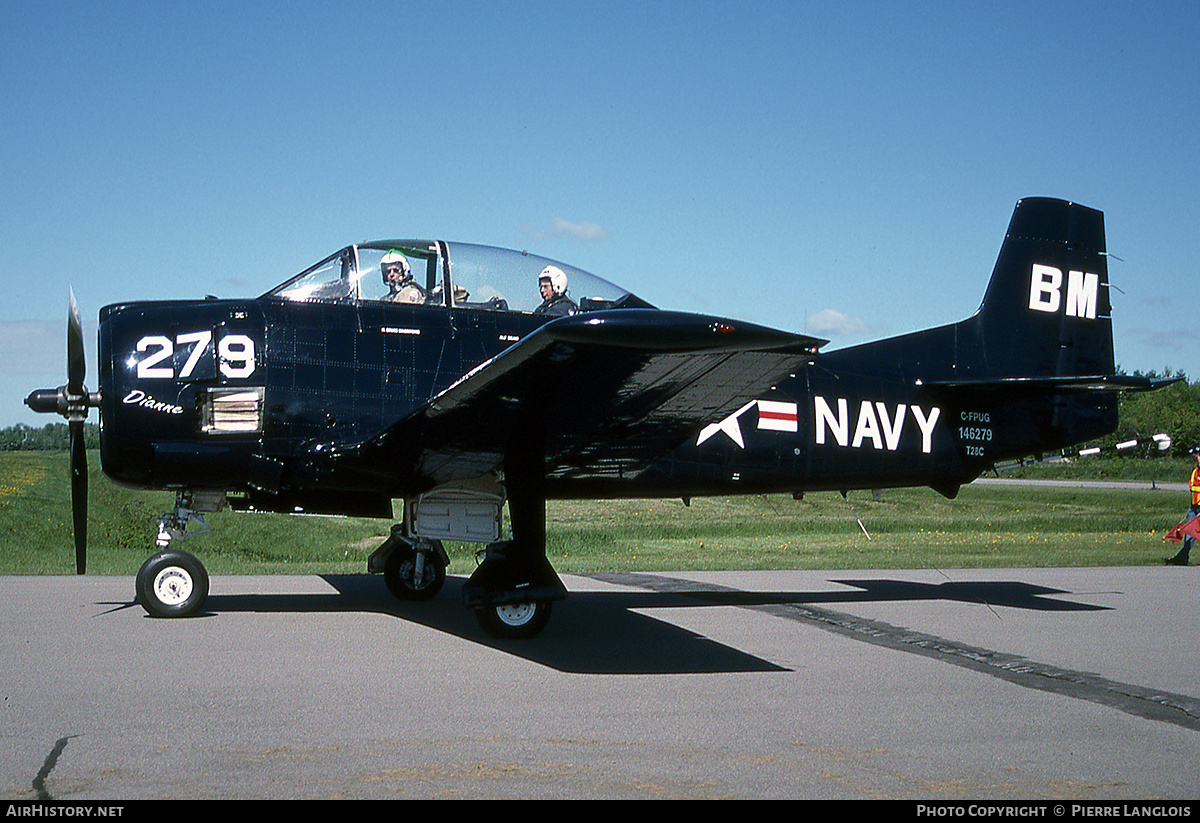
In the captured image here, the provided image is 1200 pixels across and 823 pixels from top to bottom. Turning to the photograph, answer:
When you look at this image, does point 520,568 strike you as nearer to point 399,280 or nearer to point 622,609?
point 622,609

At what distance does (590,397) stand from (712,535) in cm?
1751

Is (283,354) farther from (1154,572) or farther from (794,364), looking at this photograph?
(1154,572)

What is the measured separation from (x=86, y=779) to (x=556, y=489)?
5796mm

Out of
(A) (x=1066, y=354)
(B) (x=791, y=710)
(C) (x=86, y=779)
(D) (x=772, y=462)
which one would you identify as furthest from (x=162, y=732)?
(A) (x=1066, y=354)

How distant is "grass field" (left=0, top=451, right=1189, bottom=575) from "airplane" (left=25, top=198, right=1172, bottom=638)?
13.5 ft

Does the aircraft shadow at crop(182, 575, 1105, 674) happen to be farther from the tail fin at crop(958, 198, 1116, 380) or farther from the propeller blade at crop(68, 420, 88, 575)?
the tail fin at crop(958, 198, 1116, 380)

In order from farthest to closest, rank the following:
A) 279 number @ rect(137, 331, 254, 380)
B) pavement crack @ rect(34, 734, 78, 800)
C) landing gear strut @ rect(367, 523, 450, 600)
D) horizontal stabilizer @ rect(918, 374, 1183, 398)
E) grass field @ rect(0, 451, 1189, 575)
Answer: grass field @ rect(0, 451, 1189, 575) < landing gear strut @ rect(367, 523, 450, 600) < horizontal stabilizer @ rect(918, 374, 1183, 398) < 279 number @ rect(137, 331, 254, 380) < pavement crack @ rect(34, 734, 78, 800)

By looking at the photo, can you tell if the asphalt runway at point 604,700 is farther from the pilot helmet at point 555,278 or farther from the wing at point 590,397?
the pilot helmet at point 555,278

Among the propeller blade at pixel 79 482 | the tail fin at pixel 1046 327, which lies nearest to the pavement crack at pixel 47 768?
the propeller blade at pixel 79 482

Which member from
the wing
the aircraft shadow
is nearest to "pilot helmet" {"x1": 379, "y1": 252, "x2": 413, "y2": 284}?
the wing

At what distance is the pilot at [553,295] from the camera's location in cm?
879

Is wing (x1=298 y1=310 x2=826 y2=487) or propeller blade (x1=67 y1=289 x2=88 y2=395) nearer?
wing (x1=298 y1=310 x2=826 y2=487)

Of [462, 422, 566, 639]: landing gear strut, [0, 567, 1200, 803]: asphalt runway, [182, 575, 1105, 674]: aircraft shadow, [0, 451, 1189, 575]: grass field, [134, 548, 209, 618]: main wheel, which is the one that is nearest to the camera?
[0, 567, 1200, 803]: asphalt runway

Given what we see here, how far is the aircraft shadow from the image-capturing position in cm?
692
